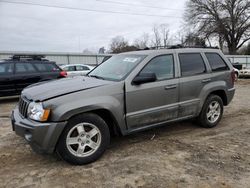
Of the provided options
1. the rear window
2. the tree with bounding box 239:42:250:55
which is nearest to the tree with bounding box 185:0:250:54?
the tree with bounding box 239:42:250:55

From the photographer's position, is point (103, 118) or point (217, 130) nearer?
point (103, 118)

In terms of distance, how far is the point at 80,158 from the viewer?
388 centimetres

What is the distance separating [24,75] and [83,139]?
660cm

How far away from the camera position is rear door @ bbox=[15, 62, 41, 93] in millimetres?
9531

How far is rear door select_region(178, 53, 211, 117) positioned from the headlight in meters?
2.52

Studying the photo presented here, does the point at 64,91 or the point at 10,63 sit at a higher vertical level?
the point at 10,63

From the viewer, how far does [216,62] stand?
576cm

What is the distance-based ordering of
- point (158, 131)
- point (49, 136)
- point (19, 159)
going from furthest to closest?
point (158, 131)
point (19, 159)
point (49, 136)

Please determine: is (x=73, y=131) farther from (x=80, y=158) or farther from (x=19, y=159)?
(x=19, y=159)

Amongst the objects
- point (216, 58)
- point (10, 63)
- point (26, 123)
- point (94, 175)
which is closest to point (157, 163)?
point (94, 175)

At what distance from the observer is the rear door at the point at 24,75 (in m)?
9.53

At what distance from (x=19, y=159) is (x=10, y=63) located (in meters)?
6.21

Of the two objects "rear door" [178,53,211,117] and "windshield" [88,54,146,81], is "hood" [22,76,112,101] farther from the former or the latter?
"rear door" [178,53,211,117]

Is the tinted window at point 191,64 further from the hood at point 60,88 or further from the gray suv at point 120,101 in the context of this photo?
the hood at point 60,88
